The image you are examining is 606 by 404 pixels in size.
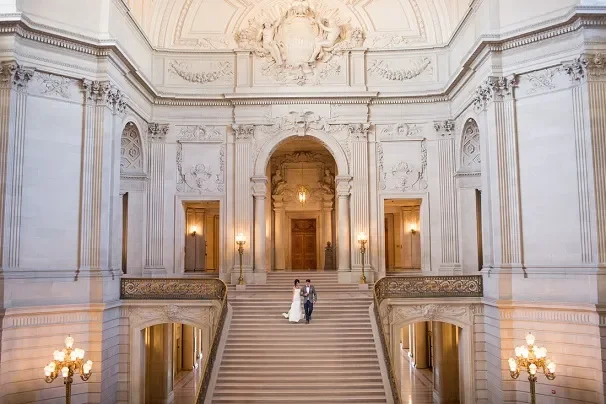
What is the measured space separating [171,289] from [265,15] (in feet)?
36.7

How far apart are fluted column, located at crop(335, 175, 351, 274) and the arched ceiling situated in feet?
17.8

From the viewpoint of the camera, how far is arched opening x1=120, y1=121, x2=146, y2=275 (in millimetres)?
20453

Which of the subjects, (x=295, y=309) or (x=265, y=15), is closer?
(x=295, y=309)

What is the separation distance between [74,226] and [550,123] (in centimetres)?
1309

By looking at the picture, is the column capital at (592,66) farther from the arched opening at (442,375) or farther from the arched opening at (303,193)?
the arched opening at (303,193)

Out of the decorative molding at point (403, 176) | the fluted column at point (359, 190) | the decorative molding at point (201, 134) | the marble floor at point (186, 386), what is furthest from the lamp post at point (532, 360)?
the decorative molding at point (201, 134)

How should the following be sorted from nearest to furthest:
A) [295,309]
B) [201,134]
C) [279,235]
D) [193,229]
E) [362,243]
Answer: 1. [295,309]
2. [362,243]
3. [201,134]
4. [193,229]
5. [279,235]

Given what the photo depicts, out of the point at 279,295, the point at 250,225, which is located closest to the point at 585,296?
the point at 279,295

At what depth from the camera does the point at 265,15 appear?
22.0 metres

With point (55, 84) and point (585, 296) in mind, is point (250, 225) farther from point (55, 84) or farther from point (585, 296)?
point (585, 296)

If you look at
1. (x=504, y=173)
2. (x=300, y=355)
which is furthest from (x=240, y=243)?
(x=504, y=173)

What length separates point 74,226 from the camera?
15898 mm

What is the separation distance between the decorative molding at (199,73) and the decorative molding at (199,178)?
2.53 meters

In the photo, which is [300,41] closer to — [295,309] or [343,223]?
[343,223]
